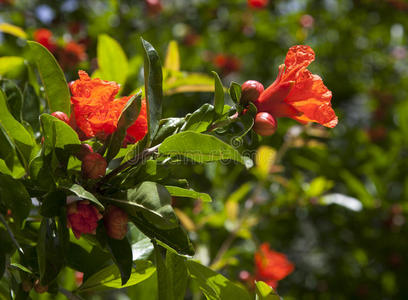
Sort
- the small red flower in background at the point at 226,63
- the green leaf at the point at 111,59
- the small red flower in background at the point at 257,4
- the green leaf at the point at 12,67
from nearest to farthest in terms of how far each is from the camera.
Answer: the green leaf at the point at 12,67
the green leaf at the point at 111,59
the small red flower in background at the point at 257,4
the small red flower in background at the point at 226,63

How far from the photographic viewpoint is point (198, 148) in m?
0.65

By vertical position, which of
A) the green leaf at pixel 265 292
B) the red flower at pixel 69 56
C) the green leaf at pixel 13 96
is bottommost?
the red flower at pixel 69 56

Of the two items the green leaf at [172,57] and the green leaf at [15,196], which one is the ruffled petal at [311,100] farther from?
the green leaf at [172,57]

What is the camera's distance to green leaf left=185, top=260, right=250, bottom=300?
32.6 inches

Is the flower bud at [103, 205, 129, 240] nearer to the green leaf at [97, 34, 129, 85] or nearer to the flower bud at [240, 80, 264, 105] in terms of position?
the flower bud at [240, 80, 264, 105]

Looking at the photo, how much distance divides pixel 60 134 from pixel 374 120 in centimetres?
329

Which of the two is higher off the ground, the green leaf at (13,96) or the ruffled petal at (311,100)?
the ruffled petal at (311,100)

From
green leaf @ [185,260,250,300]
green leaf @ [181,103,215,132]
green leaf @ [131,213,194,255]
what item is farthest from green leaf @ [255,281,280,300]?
green leaf @ [181,103,215,132]

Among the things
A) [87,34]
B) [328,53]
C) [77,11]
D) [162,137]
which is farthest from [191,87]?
[328,53]

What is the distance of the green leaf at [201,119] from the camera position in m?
0.75

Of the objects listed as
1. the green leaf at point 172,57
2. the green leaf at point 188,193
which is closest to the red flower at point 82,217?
the green leaf at point 188,193

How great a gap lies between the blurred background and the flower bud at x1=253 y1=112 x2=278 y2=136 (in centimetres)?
102

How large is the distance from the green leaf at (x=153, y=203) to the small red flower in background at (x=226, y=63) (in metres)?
2.45

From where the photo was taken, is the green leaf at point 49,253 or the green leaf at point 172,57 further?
the green leaf at point 172,57
